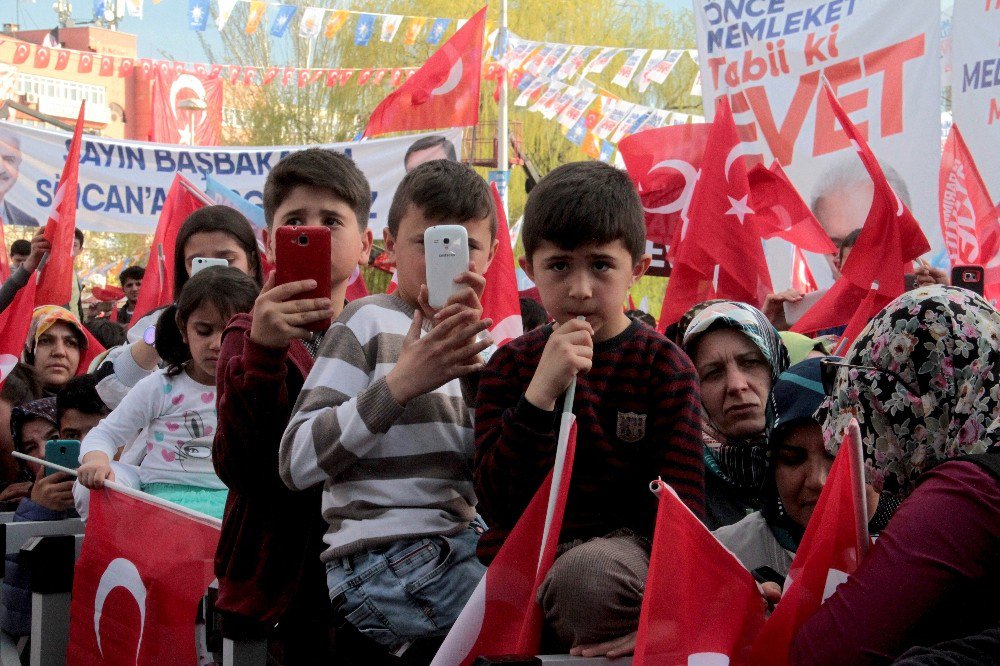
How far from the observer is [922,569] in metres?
1.71

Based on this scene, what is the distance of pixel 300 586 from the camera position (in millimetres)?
2578

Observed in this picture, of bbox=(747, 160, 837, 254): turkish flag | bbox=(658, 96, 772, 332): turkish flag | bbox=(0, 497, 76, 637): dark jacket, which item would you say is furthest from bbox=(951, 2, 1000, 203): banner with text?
bbox=(0, 497, 76, 637): dark jacket

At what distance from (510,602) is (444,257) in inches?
24.9

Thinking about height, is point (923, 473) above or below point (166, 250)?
below

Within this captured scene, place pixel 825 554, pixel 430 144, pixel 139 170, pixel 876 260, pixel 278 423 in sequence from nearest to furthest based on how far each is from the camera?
pixel 825 554 < pixel 278 423 < pixel 876 260 < pixel 430 144 < pixel 139 170

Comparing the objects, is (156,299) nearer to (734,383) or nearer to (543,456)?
(734,383)

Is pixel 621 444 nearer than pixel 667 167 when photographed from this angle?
Yes

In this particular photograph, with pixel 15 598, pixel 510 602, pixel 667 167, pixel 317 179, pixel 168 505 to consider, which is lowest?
pixel 15 598

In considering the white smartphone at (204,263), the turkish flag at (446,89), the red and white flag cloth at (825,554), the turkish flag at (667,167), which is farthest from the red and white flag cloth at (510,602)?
the turkish flag at (446,89)

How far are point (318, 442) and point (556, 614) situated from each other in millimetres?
556

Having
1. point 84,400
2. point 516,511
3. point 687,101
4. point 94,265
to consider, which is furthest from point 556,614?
point 94,265

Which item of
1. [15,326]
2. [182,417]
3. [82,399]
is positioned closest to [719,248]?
[182,417]

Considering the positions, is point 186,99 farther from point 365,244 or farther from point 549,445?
point 549,445

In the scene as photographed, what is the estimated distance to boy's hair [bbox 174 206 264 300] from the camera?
428cm
